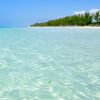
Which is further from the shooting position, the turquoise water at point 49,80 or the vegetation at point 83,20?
the vegetation at point 83,20

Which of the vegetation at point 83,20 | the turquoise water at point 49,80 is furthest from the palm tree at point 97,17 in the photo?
the turquoise water at point 49,80

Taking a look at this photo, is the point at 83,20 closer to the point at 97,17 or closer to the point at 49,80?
the point at 97,17

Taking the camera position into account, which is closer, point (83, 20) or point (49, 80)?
point (49, 80)

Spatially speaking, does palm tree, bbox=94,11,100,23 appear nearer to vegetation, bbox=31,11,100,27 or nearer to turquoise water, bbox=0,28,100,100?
vegetation, bbox=31,11,100,27

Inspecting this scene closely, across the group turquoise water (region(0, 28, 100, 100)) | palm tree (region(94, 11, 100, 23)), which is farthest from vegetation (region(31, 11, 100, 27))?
turquoise water (region(0, 28, 100, 100))

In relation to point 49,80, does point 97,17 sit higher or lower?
lower

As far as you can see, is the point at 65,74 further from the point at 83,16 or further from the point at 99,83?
the point at 83,16

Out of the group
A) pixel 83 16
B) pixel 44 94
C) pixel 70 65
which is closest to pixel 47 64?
pixel 70 65

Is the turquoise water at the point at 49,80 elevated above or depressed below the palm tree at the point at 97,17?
above

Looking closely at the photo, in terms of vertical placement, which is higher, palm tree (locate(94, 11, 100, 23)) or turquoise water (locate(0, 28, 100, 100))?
turquoise water (locate(0, 28, 100, 100))

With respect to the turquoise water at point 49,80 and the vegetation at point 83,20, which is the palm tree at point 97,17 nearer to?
the vegetation at point 83,20

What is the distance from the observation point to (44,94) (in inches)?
219

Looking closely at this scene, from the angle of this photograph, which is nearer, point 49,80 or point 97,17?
point 49,80

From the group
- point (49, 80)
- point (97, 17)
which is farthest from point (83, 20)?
point (49, 80)
